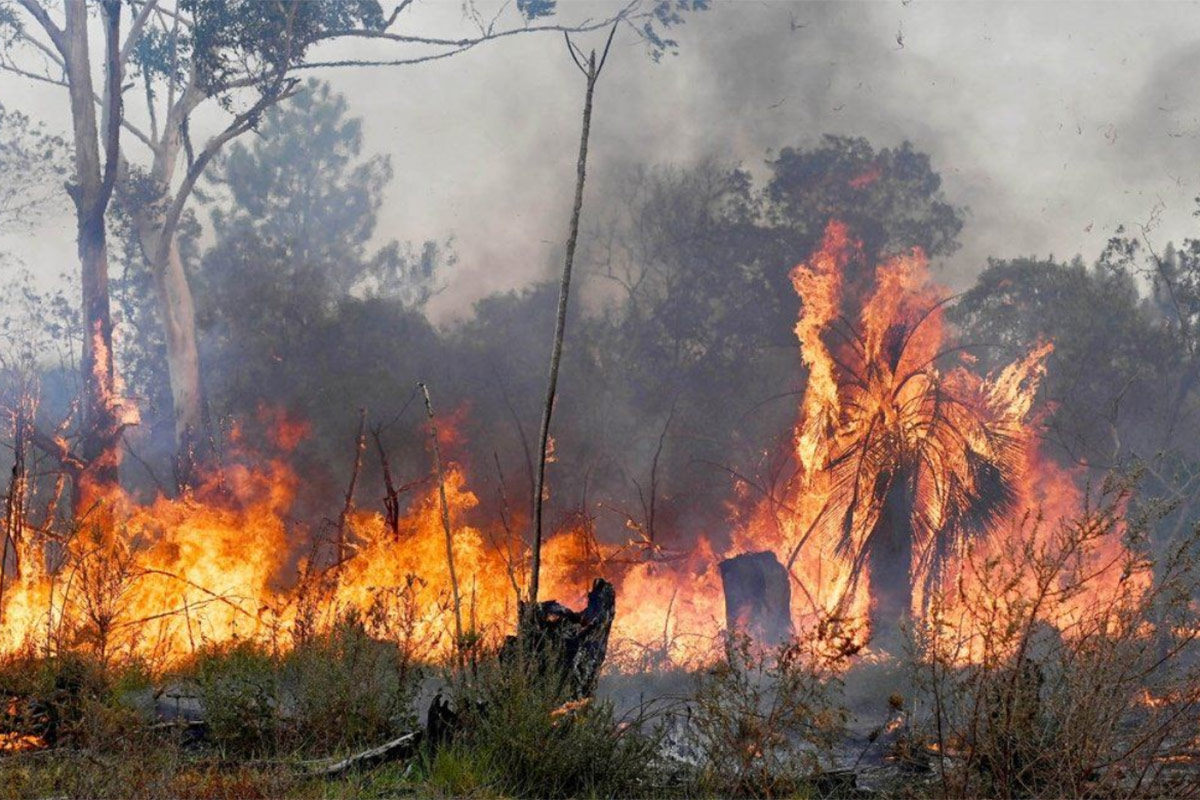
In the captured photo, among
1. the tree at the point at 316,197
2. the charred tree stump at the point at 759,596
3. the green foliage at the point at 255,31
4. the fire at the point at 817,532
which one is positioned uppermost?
the tree at the point at 316,197

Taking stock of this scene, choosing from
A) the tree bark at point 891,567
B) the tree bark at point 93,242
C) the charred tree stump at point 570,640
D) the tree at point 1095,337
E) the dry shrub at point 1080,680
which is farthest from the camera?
the tree at point 1095,337

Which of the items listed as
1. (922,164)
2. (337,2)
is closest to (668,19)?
(337,2)

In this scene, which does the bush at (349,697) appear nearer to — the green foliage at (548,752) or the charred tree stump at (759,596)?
the green foliage at (548,752)

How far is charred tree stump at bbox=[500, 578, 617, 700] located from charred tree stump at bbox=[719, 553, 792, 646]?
670 centimetres

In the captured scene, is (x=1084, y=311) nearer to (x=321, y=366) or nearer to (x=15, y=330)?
(x=321, y=366)

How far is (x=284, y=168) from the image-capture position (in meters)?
40.2

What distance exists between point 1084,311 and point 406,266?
792 inches

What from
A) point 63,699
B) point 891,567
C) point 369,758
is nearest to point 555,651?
point 369,758

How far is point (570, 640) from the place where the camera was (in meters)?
9.54

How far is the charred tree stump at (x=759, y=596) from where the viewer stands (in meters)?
16.2

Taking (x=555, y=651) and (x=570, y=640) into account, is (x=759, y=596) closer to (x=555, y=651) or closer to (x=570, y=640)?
(x=570, y=640)

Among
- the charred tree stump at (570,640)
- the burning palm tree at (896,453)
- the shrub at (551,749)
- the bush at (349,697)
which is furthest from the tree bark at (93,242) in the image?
the shrub at (551,749)

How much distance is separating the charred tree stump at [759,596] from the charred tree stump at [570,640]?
670cm

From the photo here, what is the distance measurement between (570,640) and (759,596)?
717 cm
